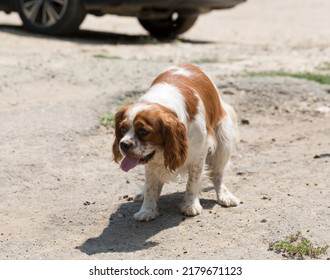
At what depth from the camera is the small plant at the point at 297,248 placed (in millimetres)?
4922

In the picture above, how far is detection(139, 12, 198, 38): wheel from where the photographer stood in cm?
1439

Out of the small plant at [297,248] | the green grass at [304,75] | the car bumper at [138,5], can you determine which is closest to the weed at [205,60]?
the green grass at [304,75]

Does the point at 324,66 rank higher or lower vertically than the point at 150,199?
lower

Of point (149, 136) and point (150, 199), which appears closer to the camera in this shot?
point (149, 136)

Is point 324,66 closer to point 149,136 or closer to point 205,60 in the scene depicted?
point 205,60

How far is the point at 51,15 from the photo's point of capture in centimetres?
1313

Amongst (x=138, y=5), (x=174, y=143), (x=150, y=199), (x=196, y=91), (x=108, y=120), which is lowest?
(x=108, y=120)

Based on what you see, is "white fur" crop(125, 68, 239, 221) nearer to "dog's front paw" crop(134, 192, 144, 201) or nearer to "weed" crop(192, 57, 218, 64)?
"dog's front paw" crop(134, 192, 144, 201)

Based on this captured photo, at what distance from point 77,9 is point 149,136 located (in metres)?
8.10

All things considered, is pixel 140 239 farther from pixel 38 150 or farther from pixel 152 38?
pixel 152 38

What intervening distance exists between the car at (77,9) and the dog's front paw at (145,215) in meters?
7.47

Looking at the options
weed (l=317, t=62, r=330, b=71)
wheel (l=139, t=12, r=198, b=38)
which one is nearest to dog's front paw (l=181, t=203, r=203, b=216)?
weed (l=317, t=62, r=330, b=71)

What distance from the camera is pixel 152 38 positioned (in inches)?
551

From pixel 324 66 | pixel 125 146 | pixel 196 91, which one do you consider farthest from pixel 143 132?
pixel 324 66
